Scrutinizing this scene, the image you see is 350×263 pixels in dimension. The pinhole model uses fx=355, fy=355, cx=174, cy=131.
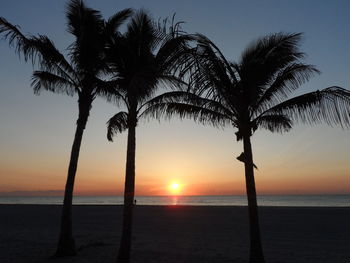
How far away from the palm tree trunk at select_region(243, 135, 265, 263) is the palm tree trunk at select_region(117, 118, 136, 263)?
2.92 metres

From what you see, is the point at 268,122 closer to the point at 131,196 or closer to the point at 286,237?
the point at 131,196

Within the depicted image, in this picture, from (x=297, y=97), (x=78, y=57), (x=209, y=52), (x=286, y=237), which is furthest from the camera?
(x=286, y=237)

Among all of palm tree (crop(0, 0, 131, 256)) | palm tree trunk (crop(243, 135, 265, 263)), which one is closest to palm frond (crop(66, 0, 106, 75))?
palm tree (crop(0, 0, 131, 256))

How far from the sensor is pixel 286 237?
16859 millimetres

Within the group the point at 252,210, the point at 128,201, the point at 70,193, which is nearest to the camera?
the point at 252,210

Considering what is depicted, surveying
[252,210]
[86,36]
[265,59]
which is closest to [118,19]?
[86,36]

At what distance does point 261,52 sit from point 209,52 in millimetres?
3038

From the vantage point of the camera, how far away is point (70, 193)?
429 inches

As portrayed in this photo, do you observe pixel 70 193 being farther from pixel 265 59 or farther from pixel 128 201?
pixel 265 59

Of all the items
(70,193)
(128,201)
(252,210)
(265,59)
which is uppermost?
(265,59)

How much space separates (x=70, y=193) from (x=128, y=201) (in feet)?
9.05

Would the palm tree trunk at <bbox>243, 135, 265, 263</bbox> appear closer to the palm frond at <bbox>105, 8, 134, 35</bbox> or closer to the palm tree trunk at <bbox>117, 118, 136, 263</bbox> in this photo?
the palm tree trunk at <bbox>117, 118, 136, 263</bbox>

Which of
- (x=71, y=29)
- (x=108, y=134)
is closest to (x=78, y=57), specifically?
(x=71, y=29)

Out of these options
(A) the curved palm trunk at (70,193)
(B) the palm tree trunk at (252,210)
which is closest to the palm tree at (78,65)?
(A) the curved palm trunk at (70,193)
